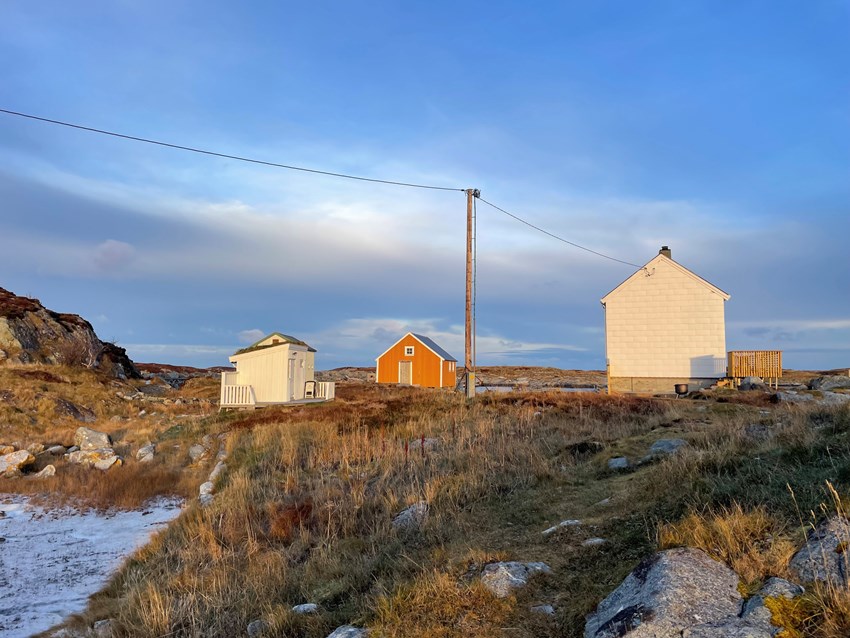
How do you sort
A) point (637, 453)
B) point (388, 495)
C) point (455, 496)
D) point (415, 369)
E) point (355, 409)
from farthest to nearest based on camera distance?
point (415, 369) < point (355, 409) < point (637, 453) < point (388, 495) < point (455, 496)

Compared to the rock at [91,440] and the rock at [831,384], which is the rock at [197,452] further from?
the rock at [831,384]

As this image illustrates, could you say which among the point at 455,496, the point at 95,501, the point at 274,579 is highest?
the point at 455,496

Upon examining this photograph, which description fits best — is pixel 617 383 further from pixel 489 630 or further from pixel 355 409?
pixel 489 630

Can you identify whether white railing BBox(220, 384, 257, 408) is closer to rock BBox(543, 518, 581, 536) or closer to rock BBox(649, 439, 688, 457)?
rock BBox(649, 439, 688, 457)

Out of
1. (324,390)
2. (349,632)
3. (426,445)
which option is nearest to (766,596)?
(349,632)

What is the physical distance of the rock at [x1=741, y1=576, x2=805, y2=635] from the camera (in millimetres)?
3221

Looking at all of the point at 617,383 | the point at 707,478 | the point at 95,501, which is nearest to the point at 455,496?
the point at 707,478

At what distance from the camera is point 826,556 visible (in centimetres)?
359

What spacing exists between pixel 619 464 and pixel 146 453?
13893 millimetres

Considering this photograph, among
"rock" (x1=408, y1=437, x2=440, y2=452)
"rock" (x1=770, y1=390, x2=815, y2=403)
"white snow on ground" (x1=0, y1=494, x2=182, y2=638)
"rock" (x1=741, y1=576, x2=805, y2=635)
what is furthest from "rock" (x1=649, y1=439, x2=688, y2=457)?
"rock" (x1=770, y1=390, x2=815, y2=403)

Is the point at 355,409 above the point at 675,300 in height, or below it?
below

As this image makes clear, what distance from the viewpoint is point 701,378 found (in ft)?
94.8

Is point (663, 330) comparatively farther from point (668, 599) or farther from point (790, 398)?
point (668, 599)

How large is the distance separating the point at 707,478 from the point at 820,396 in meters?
19.8
